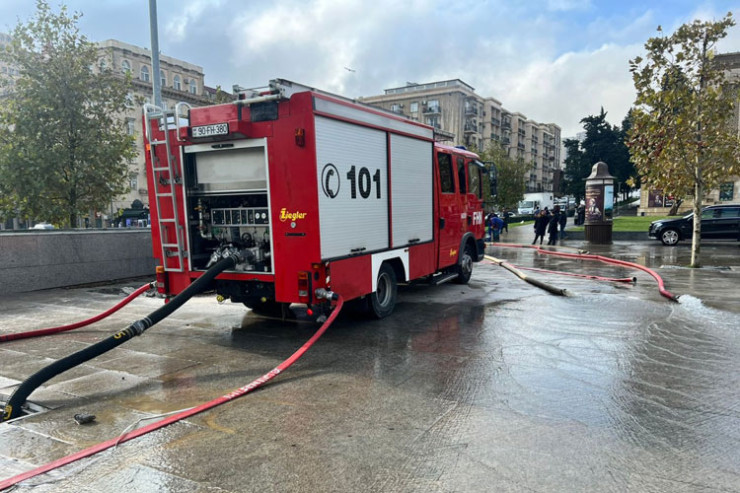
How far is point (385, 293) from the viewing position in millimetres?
8047

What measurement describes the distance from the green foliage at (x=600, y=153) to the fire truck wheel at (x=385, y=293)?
196ft

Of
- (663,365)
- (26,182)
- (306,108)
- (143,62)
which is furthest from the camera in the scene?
(143,62)

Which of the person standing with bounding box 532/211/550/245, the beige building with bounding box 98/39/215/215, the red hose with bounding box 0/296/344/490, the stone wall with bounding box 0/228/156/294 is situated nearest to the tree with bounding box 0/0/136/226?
the stone wall with bounding box 0/228/156/294

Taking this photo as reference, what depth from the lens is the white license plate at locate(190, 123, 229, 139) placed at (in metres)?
6.22

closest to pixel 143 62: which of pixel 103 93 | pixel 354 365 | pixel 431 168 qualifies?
pixel 103 93

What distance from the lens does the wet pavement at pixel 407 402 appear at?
3275 mm

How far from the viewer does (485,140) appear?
9275 centimetres

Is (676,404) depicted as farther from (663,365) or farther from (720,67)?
(720,67)

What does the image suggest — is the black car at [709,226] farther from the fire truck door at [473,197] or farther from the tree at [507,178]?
the tree at [507,178]

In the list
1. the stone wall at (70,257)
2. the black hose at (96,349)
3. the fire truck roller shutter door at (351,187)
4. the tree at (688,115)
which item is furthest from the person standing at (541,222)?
the black hose at (96,349)

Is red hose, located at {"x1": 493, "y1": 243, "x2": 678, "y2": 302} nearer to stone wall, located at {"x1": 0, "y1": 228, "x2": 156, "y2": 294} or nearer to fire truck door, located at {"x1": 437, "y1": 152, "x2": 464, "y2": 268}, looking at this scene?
fire truck door, located at {"x1": 437, "y1": 152, "x2": 464, "y2": 268}

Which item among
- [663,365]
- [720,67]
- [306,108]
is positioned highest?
[720,67]

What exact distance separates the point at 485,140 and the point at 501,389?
92833mm

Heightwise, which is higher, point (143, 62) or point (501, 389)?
point (143, 62)
